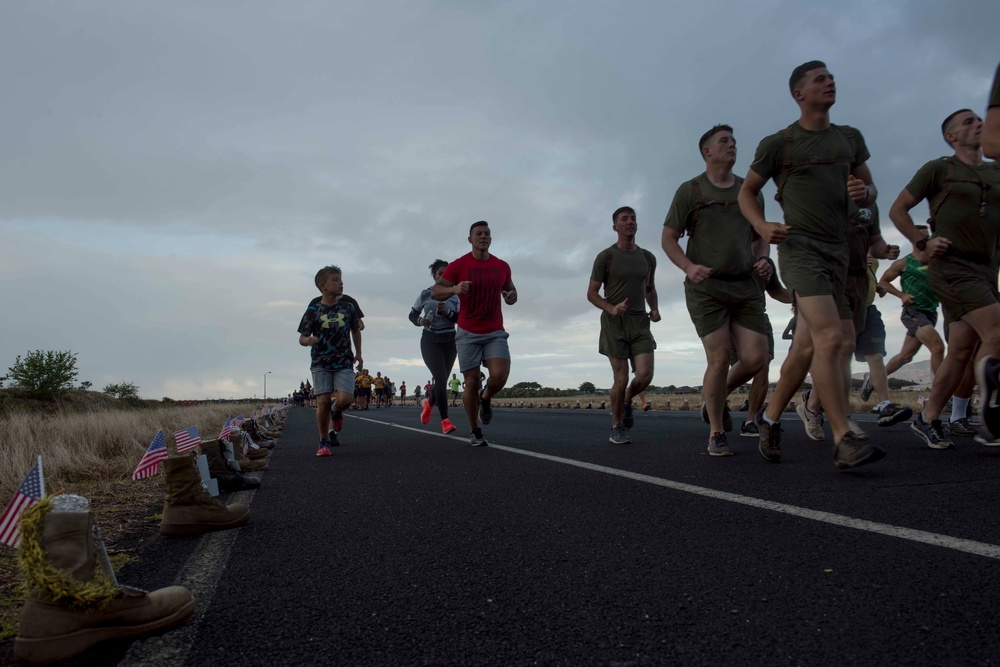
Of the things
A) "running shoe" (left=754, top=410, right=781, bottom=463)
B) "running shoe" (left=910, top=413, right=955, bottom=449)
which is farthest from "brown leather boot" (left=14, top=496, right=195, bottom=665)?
"running shoe" (left=910, top=413, right=955, bottom=449)

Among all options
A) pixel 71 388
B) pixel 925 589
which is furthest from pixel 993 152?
pixel 71 388

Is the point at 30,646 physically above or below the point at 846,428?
below

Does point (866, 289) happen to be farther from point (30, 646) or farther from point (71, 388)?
point (71, 388)

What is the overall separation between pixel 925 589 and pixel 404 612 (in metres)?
1.49

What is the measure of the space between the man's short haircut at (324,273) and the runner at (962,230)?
5.60 meters

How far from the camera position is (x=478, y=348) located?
7906 mm

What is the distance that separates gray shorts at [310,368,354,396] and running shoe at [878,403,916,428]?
548 cm

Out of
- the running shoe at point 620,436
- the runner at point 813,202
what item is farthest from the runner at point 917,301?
the runner at point 813,202

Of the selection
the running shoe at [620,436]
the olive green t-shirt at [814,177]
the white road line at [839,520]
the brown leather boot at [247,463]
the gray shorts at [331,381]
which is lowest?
the white road line at [839,520]

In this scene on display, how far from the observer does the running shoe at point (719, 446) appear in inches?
224

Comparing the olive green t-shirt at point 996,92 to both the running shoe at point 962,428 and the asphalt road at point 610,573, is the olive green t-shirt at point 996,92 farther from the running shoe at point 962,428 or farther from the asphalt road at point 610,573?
the running shoe at point 962,428

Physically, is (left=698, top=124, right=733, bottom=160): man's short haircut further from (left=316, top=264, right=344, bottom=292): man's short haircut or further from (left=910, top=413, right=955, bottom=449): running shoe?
(left=316, top=264, right=344, bottom=292): man's short haircut

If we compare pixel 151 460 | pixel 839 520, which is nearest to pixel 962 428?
pixel 839 520

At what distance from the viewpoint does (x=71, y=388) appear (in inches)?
1510
